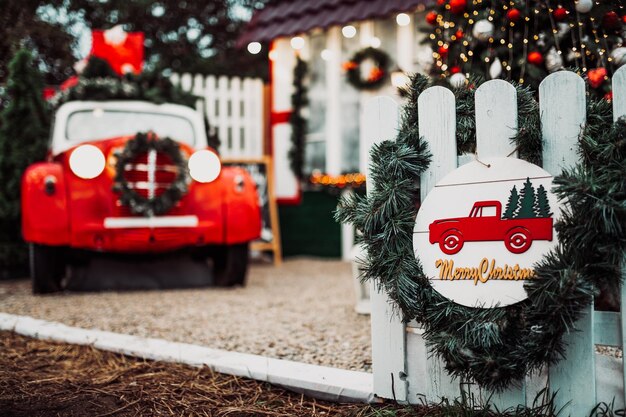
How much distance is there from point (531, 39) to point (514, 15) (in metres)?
0.20

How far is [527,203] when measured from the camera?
5.32ft

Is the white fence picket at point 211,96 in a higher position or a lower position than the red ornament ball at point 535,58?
higher

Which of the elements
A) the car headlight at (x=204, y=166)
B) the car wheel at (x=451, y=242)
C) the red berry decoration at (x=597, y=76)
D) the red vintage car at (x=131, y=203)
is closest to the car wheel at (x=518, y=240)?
the car wheel at (x=451, y=242)

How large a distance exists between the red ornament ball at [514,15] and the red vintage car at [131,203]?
2382 millimetres

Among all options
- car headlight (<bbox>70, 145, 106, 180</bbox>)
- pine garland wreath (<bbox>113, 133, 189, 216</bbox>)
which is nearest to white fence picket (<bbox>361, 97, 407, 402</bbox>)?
pine garland wreath (<bbox>113, 133, 189, 216</bbox>)

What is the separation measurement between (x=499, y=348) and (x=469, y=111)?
704mm

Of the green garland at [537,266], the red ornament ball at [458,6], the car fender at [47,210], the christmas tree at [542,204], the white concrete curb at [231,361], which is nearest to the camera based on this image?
the green garland at [537,266]

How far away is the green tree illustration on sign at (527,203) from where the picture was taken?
160cm

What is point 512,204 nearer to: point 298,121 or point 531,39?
point 531,39

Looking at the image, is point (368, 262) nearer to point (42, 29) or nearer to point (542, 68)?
point (542, 68)

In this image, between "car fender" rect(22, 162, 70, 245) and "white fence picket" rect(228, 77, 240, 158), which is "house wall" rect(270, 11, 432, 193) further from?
"car fender" rect(22, 162, 70, 245)

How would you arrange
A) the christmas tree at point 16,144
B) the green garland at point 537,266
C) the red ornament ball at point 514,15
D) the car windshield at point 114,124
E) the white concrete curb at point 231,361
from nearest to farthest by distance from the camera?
the green garland at point 537,266
the white concrete curb at point 231,361
the red ornament ball at point 514,15
the car windshield at point 114,124
the christmas tree at point 16,144

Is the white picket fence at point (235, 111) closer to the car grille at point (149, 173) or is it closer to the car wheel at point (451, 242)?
the car grille at point (149, 173)

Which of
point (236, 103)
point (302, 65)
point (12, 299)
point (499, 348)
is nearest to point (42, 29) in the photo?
point (236, 103)
